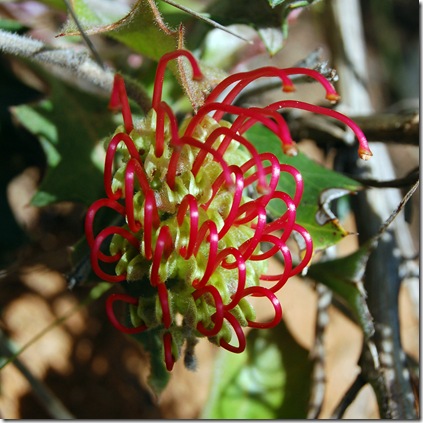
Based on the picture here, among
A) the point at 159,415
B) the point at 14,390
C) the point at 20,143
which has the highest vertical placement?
the point at 20,143

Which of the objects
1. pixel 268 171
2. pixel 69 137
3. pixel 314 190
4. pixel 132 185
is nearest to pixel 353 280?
pixel 314 190

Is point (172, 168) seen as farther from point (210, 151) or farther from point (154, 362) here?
point (154, 362)

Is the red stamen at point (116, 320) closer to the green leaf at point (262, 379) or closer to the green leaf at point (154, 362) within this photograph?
the green leaf at point (154, 362)

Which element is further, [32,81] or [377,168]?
[32,81]

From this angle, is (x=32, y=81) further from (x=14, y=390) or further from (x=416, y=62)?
(x=416, y=62)

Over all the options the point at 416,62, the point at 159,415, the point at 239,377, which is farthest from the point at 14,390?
the point at 416,62
